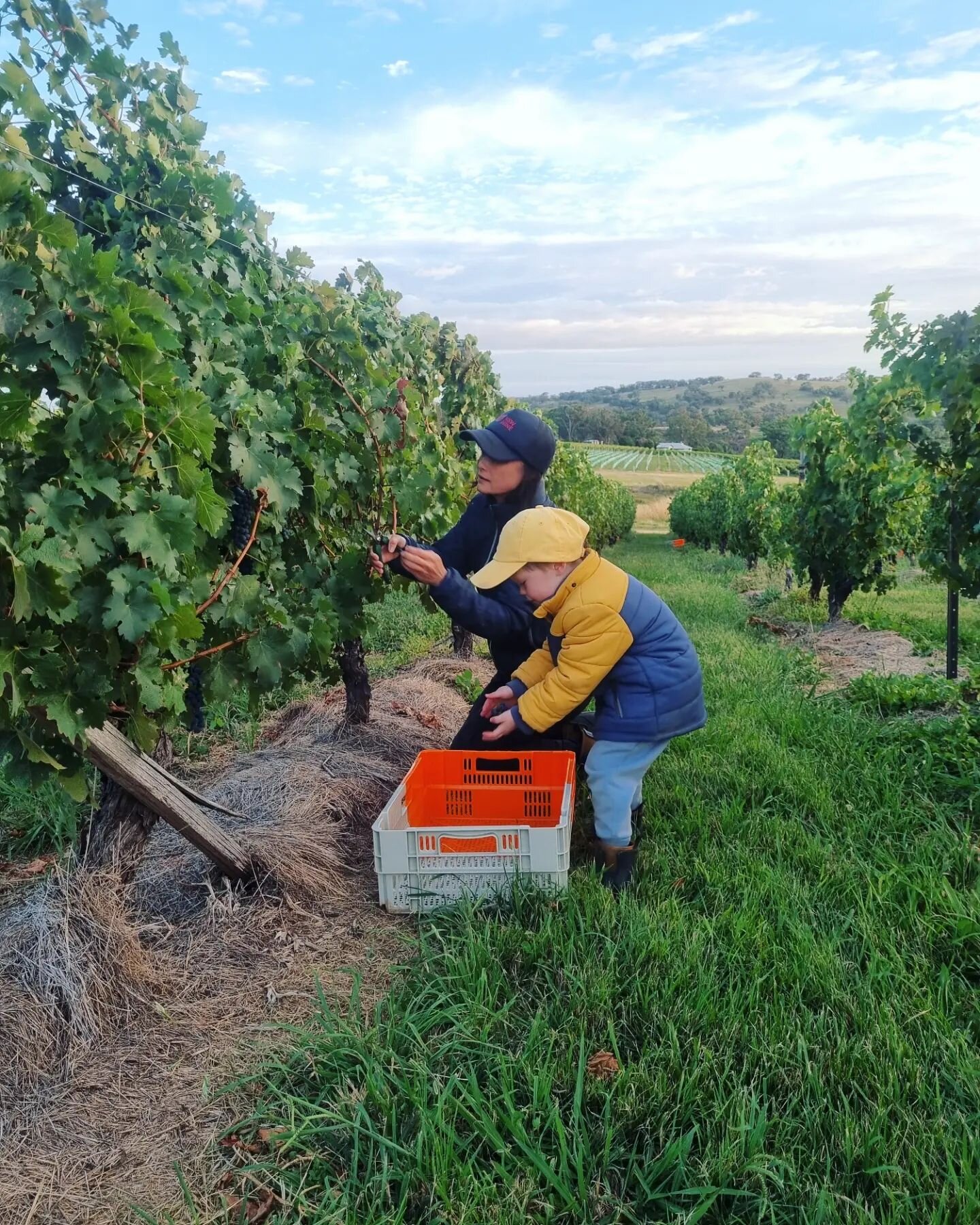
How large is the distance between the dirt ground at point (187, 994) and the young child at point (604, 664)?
2.81 feet

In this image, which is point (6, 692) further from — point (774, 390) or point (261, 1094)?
point (774, 390)

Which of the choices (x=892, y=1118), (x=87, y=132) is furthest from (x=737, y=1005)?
(x=87, y=132)

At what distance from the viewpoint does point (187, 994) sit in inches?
110

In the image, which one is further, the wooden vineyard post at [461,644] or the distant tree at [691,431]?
the distant tree at [691,431]

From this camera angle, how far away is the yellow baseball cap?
3.15 meters

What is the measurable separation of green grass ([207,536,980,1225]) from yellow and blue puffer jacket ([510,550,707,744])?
56 centimetres

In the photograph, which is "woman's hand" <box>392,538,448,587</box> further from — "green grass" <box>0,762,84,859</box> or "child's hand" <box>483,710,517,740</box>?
"green grass" <box>0,762,84,859</box>

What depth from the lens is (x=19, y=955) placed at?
2781mm

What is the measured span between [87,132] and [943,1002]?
430cm

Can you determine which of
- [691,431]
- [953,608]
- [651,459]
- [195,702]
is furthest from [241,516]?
[691,431]

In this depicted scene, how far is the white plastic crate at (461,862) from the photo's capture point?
120 inches

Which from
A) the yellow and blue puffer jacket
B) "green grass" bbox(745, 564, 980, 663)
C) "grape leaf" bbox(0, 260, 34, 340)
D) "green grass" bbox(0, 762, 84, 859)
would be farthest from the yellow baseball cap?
"green grass" bbox(745, 564, 980, 663)

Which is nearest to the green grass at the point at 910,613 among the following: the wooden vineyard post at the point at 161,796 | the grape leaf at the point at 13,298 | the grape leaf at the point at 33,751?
the wooden vineyard post at the point at 161,796

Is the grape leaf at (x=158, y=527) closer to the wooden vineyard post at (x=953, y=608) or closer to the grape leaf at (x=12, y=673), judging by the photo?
the grape leaf at (x=12, y=673)
